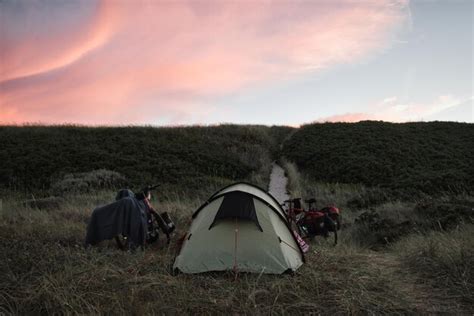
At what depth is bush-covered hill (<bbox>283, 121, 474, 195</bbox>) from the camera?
70.7 ft

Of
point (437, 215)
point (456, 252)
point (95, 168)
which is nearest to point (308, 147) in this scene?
point (95, 168)

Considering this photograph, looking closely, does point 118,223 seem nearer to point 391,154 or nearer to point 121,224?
point 121,224

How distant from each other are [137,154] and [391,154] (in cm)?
1903

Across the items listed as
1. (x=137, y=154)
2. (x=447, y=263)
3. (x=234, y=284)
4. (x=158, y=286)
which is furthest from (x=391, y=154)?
(x=158, y=286)

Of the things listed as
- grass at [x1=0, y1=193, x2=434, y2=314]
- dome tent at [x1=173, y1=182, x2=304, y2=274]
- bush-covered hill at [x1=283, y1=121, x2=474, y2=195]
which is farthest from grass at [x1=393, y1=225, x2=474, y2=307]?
bush-covered hill at [x1=283, y1=121, x2=474, y2=195]

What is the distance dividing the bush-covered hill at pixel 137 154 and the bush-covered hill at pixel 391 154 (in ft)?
12.7

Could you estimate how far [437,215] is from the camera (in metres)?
12.0

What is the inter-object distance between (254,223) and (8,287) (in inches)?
157

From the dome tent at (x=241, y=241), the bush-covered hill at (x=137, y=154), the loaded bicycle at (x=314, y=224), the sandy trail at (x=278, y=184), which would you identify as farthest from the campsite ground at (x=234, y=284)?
the bush-covered hill at (x=137, y=154)

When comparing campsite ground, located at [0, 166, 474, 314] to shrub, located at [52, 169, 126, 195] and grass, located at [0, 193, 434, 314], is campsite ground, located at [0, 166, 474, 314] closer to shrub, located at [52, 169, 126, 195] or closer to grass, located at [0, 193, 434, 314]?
grass, located at [0, 193, 434, 314]

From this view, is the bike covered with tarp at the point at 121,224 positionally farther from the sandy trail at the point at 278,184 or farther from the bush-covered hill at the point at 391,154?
the bush-covered hill at the point at 391,154

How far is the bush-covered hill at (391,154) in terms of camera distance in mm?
21547

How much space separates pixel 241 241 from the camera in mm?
6812

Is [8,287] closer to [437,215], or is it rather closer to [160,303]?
[160,303]
